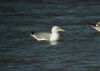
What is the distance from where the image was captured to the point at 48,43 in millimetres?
18469

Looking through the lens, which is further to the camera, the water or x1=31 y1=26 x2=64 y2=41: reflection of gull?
x1=31 y1=26 x2=64 y2=41: reflection of gull

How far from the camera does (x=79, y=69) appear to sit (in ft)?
48.2

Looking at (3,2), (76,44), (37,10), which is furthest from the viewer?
(3,2)

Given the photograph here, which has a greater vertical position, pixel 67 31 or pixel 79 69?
pixel 67 31

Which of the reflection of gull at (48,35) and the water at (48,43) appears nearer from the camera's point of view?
the water at (48,43)

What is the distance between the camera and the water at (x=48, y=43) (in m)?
15.4

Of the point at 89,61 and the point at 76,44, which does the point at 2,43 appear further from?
the point at 89,61

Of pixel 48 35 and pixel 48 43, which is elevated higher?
pixel 48 35

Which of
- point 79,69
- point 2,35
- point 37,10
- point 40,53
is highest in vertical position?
point 37,10

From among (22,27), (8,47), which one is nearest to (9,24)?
(22,27)

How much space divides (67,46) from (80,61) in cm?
220

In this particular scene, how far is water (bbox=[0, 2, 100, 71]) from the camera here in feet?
50.6

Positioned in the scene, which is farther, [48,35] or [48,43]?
[48,35]

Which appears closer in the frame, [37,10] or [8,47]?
[8,47]
